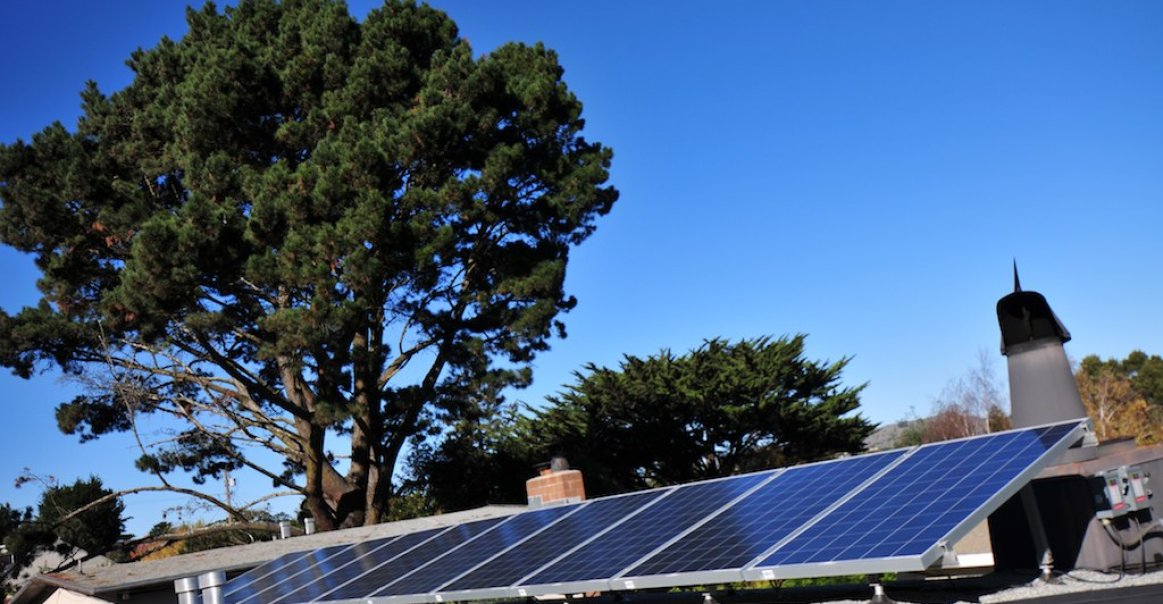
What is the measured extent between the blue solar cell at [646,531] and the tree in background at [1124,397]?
31588 millimetres

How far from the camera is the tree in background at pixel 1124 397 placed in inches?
2018

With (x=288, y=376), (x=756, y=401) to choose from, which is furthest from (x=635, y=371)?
(x=288, y=376)

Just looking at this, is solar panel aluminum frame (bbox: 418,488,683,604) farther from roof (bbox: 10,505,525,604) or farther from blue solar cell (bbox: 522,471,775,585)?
roof (bbox: 10,505,525,604)

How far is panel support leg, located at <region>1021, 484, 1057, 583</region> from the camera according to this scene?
9664 mm

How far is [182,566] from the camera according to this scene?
18.5m

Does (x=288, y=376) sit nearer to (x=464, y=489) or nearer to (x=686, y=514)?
(x=464, y=489)

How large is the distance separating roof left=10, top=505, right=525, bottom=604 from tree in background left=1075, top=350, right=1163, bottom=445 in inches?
1127

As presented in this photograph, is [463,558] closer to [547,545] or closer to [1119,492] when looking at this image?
[547,545]

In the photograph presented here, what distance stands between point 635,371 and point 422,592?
26107 mm

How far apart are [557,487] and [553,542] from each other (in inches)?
280

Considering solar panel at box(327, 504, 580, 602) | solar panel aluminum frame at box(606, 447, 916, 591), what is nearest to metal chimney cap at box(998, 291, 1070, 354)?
solar panel aluminum frame at box(606, 447, 916, 591)

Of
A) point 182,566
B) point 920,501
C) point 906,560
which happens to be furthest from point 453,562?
point 182,566

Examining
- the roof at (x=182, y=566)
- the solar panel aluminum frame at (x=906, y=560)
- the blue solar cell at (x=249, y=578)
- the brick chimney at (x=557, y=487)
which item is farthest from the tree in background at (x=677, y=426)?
the solar panel aluminum frame at (x=906, y=560)

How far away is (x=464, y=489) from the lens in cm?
3766
